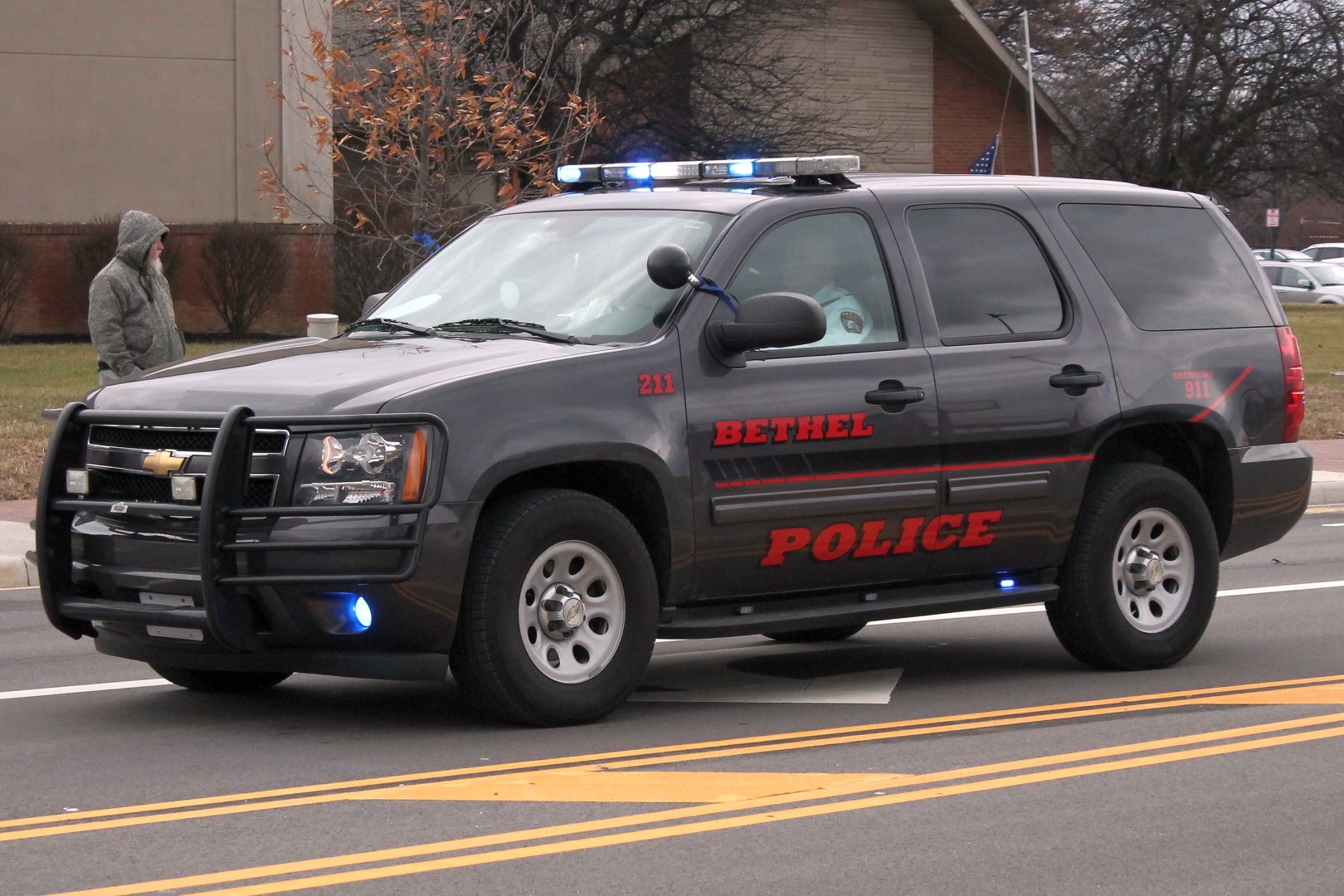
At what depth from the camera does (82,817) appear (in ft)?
18.6

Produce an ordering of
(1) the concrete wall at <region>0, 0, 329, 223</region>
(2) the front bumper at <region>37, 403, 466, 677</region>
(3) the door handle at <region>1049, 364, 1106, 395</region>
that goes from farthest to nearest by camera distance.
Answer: (1) the concrete wall at <region>0, 0, 329, 223</region> → (3) the door handle at <region>1049, 364, 1106, 395</region> → (2) the front bumper at <region>37, 403, 466, 677</region>

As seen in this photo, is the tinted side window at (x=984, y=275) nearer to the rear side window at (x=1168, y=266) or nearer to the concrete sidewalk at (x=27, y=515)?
the rear side window at (x=1168, y=266)

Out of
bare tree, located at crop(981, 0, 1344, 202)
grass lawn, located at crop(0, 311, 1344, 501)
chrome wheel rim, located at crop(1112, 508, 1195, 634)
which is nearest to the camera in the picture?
chrome wheel rim, located at crop(1112, 508, 1195, 634)

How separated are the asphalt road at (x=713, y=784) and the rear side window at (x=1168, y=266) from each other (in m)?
1.54

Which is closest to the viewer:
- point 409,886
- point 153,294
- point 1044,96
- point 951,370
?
point 409,886

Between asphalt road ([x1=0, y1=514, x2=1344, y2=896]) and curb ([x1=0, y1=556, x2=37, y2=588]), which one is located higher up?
asphalt road ([x1=0, y1=514, x2=1344, y2=896])

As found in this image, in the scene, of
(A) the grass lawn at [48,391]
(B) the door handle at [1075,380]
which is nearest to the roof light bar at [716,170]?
(B) the door handle at [1075,380]

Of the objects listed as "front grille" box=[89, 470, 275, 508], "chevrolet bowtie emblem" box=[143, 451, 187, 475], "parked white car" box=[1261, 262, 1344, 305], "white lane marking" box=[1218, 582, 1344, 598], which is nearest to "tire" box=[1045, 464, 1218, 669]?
"white lane marking" box=[1218, 582, 1344, 598]

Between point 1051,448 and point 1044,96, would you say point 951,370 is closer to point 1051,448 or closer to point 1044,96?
point 1051,448

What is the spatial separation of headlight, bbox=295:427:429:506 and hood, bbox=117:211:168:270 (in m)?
5.91

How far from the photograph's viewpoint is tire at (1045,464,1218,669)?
8219 millimetres

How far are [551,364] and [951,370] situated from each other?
1.78 metres

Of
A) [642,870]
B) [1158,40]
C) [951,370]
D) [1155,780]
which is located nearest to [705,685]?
[951,370]

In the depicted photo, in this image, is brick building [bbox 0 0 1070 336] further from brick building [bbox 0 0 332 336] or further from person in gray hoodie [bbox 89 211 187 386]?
person in gray hoodie [bbox 89 211 187 386]
